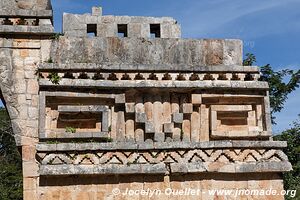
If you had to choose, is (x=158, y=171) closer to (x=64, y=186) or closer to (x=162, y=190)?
(x=162, y=190)

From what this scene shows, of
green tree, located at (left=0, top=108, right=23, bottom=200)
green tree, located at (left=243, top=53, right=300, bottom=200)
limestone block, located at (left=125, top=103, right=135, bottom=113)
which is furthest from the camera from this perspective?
green tree, located at (left=0, top=108, right=23, bottom=200)

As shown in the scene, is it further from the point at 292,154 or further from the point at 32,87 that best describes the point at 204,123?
the point at 292,154

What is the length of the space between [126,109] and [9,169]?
2226cm

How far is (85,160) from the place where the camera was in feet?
24.7

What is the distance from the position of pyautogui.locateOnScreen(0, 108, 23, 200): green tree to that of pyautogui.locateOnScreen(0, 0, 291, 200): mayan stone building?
18817mm

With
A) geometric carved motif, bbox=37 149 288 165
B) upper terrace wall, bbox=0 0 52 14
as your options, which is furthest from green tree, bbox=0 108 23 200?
geometric carved motif, bbox=37 149 288 165

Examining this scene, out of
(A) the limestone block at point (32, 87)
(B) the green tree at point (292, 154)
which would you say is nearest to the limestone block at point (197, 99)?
(A) the limestone block at point (32, 87)

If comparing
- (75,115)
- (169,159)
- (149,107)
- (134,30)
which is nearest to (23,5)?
(134,30)

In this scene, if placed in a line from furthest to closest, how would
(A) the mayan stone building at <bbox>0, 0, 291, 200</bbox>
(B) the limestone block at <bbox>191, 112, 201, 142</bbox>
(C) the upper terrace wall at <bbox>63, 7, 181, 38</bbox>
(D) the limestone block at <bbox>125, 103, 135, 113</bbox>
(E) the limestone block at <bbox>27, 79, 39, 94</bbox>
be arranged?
(C) the upper terrace wall at <bbox>63, 7, 181, 38</bbox>, (B) the limestone block at <bbox>191, 112, 201, 142</bbox>, (D) the limestone block at <bbox>125, 103, 135, 113</bbox>, (E) the limestone block at <bbox>27, 79, 39, 94</bbox>, (A) the mayan stone building at <bbox>0, 0, 291, 200</bbox>

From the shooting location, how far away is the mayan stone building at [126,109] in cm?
754

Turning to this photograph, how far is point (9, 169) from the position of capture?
92.9 ft

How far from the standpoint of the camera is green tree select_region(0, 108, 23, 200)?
26.0 m

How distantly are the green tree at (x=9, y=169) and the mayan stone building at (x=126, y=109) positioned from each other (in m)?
18.8

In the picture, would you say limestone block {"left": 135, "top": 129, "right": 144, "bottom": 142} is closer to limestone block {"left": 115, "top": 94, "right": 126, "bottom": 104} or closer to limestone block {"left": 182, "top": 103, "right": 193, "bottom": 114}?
limestone block {"left": 115, "top": 94, "right": 126, "bottom": 104}
